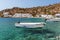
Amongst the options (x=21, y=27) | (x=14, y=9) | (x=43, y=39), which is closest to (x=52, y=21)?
(x=21, y=27)

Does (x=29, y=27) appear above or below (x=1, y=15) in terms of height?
above

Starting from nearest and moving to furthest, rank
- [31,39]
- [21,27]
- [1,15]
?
[31,39], [21,27], [1,15]

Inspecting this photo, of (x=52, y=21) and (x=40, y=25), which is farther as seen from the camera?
(x=52, y=21)

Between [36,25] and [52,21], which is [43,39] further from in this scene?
[52,21]

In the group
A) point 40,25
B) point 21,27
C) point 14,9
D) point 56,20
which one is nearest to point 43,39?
point 40,25

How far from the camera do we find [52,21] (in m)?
56.3

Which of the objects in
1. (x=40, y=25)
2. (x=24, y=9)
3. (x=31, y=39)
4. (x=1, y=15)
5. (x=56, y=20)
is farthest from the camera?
(x=24, y=9)

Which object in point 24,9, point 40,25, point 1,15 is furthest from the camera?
point 24,9

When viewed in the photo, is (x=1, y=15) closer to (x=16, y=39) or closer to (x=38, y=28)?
(x=38, y=28)

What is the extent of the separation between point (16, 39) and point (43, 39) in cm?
414

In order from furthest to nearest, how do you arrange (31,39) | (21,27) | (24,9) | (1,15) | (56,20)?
1. (24,9)
2. (1,15)
3. (56,20)
4. (21,27)
5. (31,39)

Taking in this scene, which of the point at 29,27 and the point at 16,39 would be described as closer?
the point at 16,39

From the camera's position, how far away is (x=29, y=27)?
1478 inches

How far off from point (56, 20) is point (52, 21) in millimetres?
3347
